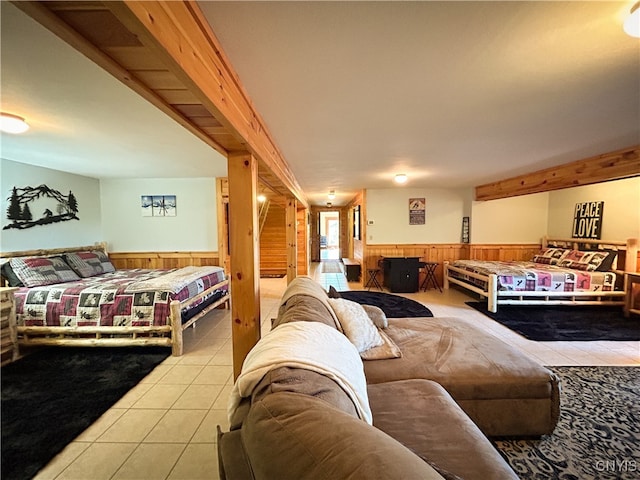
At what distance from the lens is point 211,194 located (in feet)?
16.4

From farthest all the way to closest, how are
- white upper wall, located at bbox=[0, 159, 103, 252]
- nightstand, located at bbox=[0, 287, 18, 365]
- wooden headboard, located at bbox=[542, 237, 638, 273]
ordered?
1. wooden headboard, located at bbox=[542, 237, 638, 273]
2. white upper wall, located at bbox=[0, 159, 103, 252]
3. nightstand, located at bbox=[0, 287, 18, 365]

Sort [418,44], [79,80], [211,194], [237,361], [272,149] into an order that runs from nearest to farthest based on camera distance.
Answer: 1. [418,44]
2. [79,80]
3. [237,361]
4. [272,149]
5. [211,194]

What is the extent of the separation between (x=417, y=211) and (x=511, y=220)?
2027mm

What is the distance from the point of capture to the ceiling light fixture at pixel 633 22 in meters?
1.10

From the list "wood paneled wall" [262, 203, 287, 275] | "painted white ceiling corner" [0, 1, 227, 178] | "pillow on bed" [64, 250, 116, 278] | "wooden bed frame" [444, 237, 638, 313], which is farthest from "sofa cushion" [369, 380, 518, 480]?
"wood paneled wall" [262, 203, 287, 275]

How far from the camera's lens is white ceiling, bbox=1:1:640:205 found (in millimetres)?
1162

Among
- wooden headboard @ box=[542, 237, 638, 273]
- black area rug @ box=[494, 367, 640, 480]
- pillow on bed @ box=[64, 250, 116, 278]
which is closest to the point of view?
black area rug @ box=[494, 367, 640, 480]

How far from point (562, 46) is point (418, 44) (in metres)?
0.69

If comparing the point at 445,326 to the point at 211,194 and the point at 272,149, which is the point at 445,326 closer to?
the point at 272,149

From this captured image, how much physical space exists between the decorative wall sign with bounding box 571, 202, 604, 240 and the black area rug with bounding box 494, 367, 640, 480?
13.0ft

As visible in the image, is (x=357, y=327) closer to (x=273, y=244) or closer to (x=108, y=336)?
(x=108, y=336)

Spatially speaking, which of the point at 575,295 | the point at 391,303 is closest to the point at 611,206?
the point at 575,295

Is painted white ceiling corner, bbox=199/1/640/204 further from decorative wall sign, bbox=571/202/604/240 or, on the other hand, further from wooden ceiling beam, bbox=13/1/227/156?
decorative wall sign, bbox=571/202/604/240

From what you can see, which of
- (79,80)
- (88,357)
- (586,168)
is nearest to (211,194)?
(88,357)
